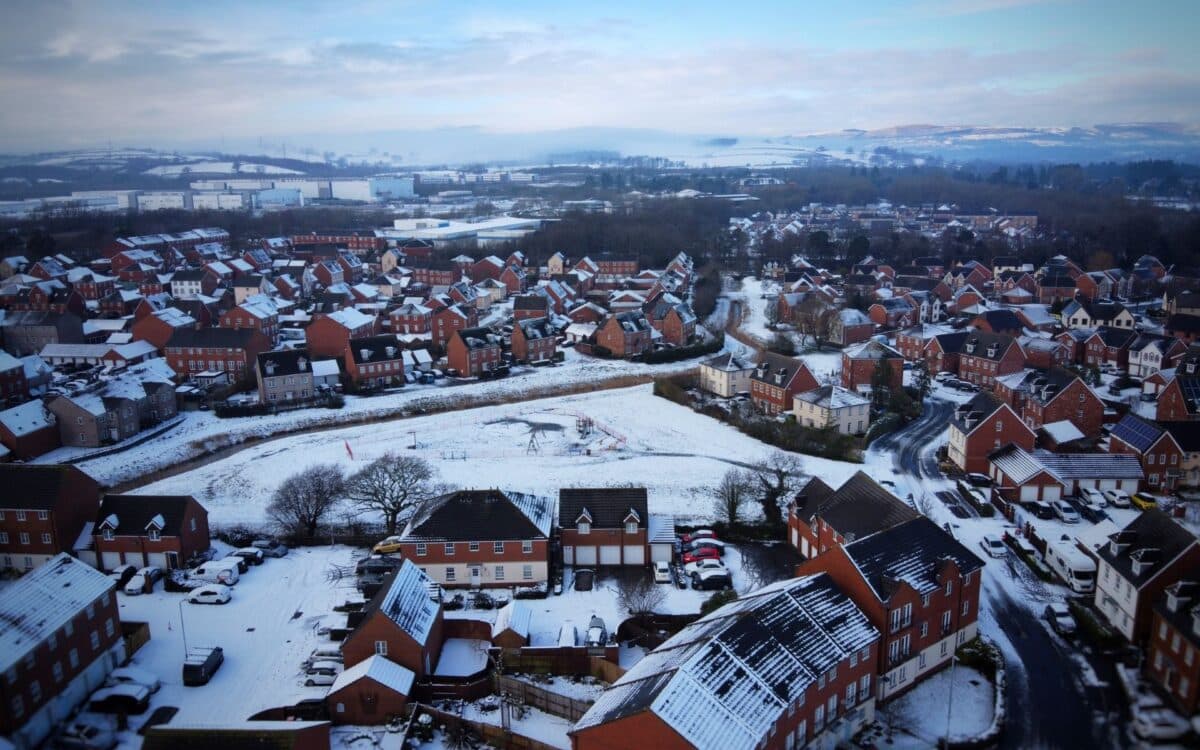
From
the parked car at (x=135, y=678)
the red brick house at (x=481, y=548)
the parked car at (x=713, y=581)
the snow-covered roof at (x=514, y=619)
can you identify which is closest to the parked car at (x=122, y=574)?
the parked car at (x=135, y=678)

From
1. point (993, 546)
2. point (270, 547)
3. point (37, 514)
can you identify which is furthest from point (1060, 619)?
point (37, 514)

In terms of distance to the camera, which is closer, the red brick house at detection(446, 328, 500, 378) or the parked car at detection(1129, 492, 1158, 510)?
the parked car at detection(1129, 492, 1158, 510)

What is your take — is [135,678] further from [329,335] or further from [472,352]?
[329,335]

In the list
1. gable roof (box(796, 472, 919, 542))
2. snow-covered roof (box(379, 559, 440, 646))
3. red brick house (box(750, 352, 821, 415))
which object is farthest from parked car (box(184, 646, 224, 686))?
red brick house (box(750, 352, 821, 415))

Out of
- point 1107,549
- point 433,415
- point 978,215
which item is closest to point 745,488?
point 1107,549

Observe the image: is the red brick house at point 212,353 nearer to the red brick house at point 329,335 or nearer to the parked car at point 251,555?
the red brick house at point 329,335

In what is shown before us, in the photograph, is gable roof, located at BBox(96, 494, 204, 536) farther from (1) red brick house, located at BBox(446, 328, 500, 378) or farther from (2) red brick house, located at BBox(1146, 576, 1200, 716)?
(2) red brick house, located at BBox(1146, 576, 1200, 716)
